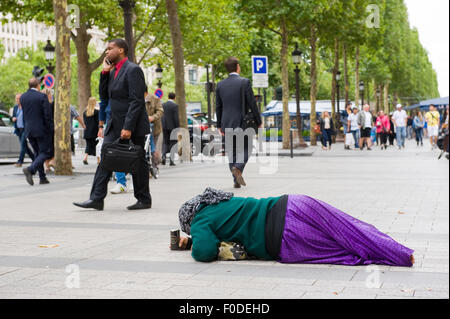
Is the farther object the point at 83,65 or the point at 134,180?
the point at 83,65

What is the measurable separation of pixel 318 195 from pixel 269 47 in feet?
130

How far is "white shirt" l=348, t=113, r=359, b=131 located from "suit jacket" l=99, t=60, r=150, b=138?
21537 mm

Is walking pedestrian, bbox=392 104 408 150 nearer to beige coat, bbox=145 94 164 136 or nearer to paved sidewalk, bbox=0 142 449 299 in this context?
beige coat, bbox=145 94 164 136

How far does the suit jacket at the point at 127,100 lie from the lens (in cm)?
897

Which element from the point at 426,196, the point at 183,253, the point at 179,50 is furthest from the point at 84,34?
the point at 183,253

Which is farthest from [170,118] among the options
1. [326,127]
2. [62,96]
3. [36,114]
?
[326,127]

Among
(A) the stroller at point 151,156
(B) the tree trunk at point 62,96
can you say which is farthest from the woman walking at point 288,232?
(B) the tree trunk at point 62,96

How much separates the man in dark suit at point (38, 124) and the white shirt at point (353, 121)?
720 inches

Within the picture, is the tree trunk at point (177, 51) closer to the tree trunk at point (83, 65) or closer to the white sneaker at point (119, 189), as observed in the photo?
the white sneaker at point (119, 189)

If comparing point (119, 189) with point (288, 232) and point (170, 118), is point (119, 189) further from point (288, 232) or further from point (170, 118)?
point (170, 118)

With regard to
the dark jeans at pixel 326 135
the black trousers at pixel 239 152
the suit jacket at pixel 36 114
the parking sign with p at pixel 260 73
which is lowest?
the dark jeans at pixel 326 135

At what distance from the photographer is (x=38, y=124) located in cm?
1328

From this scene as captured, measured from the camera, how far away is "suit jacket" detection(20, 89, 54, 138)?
13281 millimetres

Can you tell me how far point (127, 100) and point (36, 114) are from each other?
185 inches
